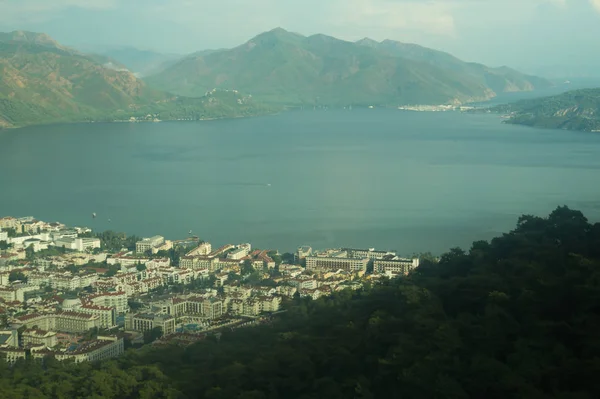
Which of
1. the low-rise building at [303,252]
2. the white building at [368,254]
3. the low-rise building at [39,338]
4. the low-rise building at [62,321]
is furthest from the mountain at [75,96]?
the low-rise building at [39,338]

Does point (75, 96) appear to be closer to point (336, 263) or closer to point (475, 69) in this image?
point (336, 263)

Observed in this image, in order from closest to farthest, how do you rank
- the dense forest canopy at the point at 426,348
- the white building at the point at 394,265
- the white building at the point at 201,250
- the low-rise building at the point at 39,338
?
1. the dense forest canopy at the point at 426,348
2. the low-rise building at the point at 39,338
3. the white building at the point at 394,265
4. the white building at the point at 201,250

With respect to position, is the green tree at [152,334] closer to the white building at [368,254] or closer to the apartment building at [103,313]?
the apartment building at [103,313]

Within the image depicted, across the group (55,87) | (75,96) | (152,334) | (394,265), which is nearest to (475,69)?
(75,96)

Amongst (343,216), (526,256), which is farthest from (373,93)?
(526,256)

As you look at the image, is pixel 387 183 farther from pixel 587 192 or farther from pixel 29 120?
pixel 29 120

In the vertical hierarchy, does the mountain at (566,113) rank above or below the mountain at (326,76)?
below

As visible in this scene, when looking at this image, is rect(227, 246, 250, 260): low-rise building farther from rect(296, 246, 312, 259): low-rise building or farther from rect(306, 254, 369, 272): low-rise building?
rect(306, 254, 369, 272): low-rise building
